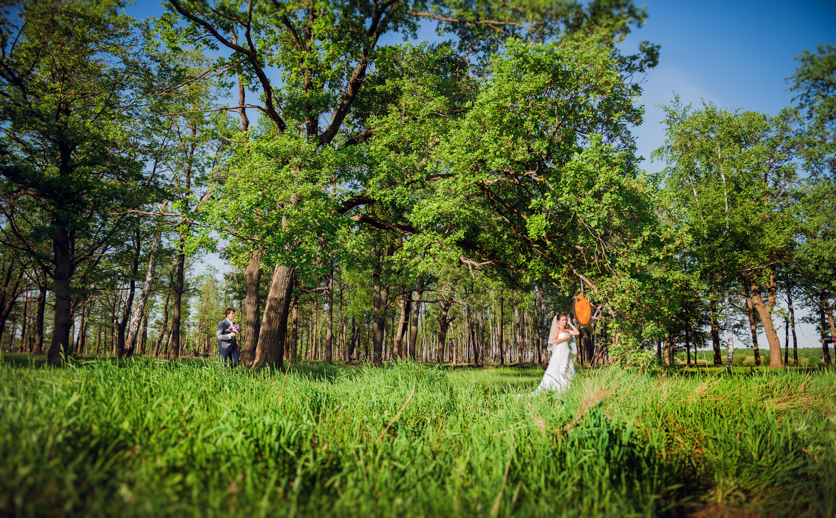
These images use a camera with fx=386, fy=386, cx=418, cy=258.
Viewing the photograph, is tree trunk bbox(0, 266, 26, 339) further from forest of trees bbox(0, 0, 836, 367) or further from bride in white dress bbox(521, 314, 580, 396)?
bride in white dress bbox(521, 314, 580, 396)

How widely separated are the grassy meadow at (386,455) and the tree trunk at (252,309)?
800 centimetres

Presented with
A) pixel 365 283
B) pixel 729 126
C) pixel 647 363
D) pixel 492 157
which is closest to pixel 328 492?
pixel 647 363

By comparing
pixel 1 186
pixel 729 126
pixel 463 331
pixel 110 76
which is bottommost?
pixel 463 331

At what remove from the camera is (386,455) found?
3.46 m

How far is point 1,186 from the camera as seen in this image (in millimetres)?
14758

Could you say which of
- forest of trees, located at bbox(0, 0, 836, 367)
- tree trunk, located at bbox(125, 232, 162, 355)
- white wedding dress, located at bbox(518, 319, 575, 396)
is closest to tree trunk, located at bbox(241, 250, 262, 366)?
forest of trees, located at bbox(0, 0, 836, 367)

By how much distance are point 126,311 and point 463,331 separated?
36.4m

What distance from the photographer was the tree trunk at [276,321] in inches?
459

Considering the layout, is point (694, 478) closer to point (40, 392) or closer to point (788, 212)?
point (40, 392)

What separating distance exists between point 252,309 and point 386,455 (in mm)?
12829

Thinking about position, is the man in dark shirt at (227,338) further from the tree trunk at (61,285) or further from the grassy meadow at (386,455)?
the tree trunk at (61,285)

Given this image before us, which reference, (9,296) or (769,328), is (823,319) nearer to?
(769,328)

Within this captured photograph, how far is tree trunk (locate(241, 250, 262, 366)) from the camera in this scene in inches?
531

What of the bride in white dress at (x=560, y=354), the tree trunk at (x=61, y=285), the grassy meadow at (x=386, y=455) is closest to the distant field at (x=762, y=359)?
the bride in white dress at (x=560, y=354)
